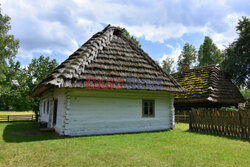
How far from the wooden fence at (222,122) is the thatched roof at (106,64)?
6.86ft

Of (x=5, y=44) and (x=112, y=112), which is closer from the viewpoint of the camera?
(x=112, y=112)

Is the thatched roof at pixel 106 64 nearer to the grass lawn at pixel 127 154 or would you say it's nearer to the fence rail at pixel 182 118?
the grass lawn at pixel 127 154

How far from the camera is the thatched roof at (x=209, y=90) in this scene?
16531 millimetres

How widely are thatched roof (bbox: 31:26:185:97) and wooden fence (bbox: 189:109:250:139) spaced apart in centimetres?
209

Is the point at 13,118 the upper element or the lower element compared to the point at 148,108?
lower

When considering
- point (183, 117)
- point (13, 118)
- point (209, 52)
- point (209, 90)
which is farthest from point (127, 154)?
point (209, 52)

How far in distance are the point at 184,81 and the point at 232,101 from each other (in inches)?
201

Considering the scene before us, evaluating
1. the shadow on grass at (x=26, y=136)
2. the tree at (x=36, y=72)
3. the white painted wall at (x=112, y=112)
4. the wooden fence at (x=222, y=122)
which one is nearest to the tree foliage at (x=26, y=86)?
the tree at (x=36, y=72)

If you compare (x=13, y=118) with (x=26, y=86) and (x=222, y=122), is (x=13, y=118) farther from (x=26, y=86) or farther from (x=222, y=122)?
(x=222, y=122)

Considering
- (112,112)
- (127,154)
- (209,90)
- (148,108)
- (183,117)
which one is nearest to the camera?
(127,154)

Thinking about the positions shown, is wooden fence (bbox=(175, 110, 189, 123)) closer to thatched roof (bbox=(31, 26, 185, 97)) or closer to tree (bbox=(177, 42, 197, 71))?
thatched roof (bbox=(31, 26, 185, 97))

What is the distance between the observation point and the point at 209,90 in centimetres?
1633

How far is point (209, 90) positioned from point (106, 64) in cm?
1036

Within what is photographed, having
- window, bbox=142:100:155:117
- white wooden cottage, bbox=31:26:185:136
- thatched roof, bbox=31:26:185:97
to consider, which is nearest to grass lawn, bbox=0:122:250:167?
white wooden cottage, bbox=31:26:185:136
